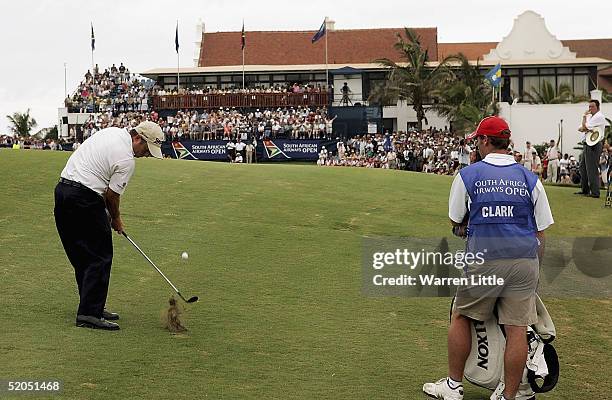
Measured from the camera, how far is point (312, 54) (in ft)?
278

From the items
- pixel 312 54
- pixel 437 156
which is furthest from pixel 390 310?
pixel 312 54

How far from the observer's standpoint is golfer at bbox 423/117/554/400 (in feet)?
23.8

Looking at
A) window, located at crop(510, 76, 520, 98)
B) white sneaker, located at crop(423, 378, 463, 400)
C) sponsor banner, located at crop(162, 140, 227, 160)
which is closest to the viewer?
white sneaker, located at crop(423, 378, 463, 400)

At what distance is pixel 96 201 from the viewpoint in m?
9.54

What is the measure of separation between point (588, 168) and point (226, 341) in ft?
54.4

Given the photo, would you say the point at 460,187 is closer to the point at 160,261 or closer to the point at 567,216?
the point at 160,261

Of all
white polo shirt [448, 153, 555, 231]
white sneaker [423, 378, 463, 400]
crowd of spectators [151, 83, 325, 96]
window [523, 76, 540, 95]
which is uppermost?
window [523, 76, 540, 95]

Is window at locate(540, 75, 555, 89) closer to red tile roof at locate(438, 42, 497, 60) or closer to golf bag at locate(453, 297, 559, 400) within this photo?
red tile roof at locate(438, 42, 497, 60)

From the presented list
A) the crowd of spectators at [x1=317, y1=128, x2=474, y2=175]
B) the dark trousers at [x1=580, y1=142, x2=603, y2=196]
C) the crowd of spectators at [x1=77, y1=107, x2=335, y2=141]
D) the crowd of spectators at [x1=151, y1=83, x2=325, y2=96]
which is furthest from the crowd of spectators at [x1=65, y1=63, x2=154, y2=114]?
the dark trousers at [x1=580, y1=142, x2=603, y2=196]

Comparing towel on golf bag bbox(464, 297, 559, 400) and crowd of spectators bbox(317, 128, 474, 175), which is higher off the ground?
crowd of spectators bbox(317, 128, 474, 175)

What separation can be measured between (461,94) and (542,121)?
1037 cm

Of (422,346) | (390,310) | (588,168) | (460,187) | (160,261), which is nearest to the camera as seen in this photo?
(460,187)

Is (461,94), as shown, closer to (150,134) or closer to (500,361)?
(150,134)

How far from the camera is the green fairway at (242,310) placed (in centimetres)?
794
